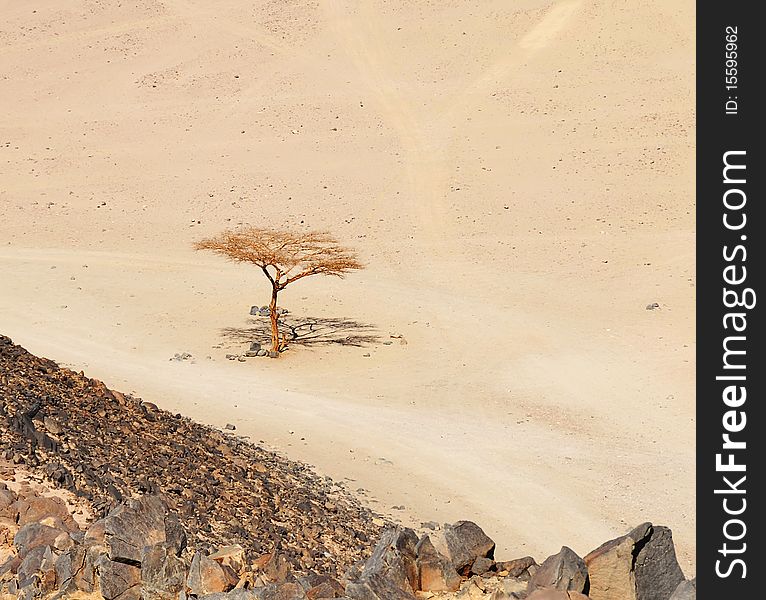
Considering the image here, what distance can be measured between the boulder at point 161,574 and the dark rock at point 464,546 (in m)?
1.98

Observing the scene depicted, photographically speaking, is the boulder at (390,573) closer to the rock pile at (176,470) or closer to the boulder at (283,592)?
the boulder at (283,592)

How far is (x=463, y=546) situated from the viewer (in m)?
8.26

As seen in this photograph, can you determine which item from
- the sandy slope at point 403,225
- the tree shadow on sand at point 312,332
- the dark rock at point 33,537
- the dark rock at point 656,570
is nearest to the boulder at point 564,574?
the dark rock at point 656,570

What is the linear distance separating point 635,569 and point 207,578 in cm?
303

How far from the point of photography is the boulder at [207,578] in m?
7.96

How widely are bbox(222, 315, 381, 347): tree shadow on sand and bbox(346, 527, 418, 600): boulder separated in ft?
44.0

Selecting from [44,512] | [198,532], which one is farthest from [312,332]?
[44,512]

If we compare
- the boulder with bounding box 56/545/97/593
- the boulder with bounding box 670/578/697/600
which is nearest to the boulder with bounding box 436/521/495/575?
the boulder with bounding box 670/578/697/600

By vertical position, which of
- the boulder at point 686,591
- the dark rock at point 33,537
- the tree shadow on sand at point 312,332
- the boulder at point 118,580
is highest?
the tree shadow on sand at point 312,332

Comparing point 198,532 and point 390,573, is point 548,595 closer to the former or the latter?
point 390,573

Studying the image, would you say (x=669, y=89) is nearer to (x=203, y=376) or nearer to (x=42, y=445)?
(x=203, y=376)

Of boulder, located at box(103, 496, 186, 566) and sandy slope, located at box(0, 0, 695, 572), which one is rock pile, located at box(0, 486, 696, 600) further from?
sandy slope, located at box(0, 0, 695, 572)

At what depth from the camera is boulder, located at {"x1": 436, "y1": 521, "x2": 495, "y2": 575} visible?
323 inches
